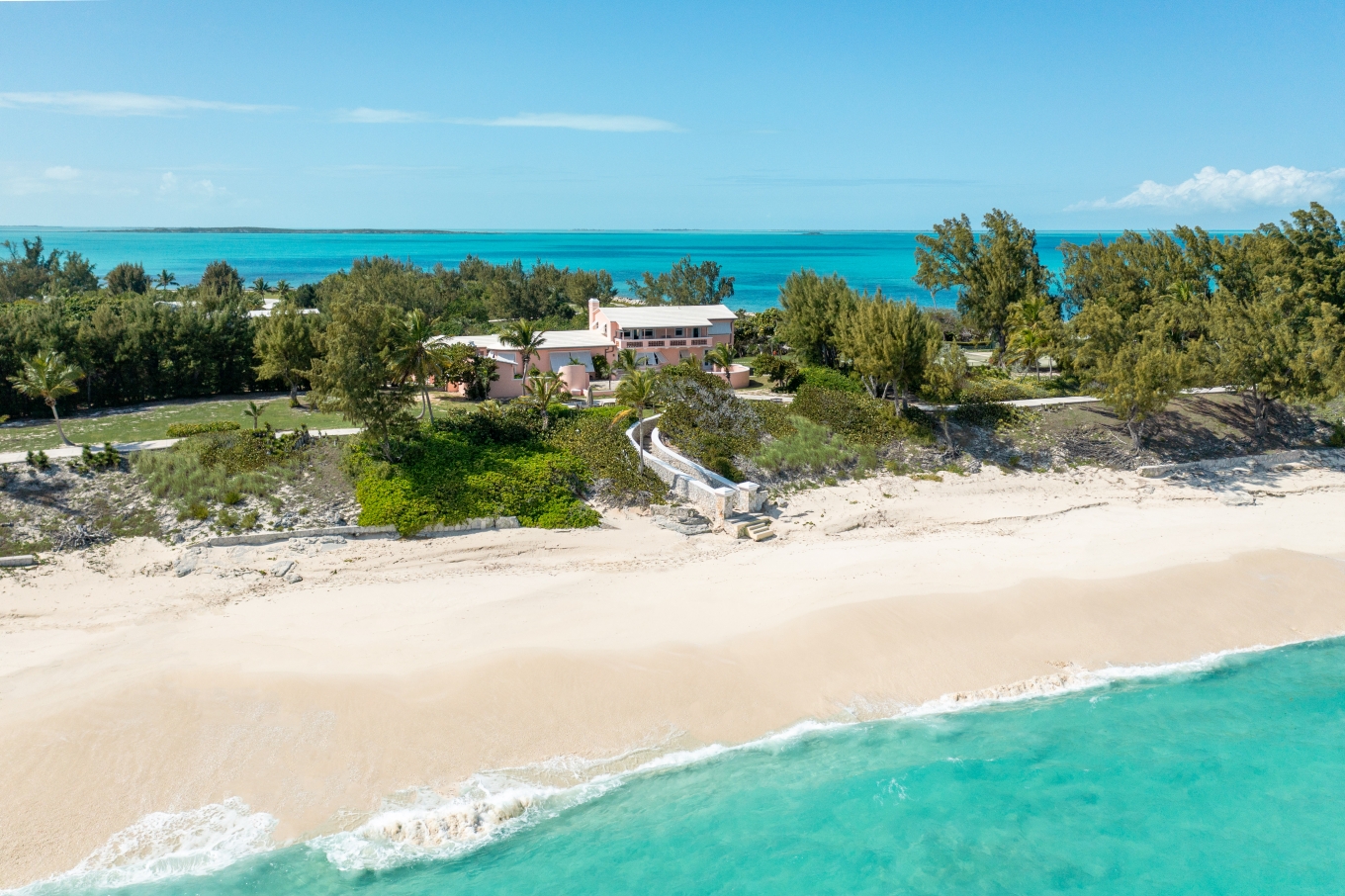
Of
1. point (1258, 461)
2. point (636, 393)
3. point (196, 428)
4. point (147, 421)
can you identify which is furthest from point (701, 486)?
point (1258, 461)

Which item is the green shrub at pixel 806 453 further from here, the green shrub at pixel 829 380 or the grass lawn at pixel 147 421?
the grass lawn at pixel 147 421

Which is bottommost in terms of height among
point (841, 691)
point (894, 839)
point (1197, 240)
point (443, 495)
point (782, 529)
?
point (894, 839)

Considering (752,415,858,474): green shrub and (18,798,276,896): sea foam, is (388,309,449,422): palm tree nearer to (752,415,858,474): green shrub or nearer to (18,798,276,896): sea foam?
(752,415,858,474): green shrub

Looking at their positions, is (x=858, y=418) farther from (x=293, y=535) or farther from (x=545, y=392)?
(x=293, y=535)

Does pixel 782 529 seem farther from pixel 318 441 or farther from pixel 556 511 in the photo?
pixel 318 441

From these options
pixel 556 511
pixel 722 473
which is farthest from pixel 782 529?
pixel 556 511

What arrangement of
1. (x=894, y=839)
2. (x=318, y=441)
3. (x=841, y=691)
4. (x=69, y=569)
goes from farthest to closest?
1. (x=318, y=441)
2. (x=69, y=569)
3. (x=841, y=691)
4. (x=894, y=839)

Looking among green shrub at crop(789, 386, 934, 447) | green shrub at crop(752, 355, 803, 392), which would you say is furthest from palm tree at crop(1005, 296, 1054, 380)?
green shrub at crop(752, 355, 803, 392)
